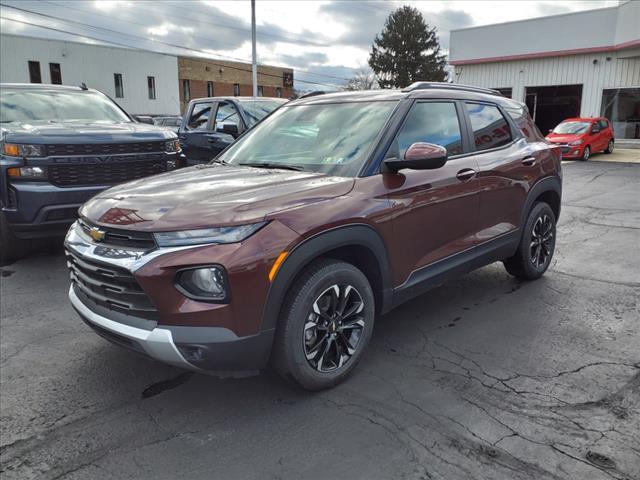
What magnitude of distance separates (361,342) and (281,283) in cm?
84

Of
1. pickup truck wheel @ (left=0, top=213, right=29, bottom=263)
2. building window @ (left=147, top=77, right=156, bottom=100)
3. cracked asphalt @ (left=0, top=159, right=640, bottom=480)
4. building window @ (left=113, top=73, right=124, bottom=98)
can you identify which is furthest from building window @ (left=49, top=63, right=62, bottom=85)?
cracked asphalt @ (left=0, top=159, right=640, bottom=480)

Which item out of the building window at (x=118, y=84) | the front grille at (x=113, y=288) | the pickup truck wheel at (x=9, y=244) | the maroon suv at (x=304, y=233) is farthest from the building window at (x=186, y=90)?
the front grille at (x=113, y=288)

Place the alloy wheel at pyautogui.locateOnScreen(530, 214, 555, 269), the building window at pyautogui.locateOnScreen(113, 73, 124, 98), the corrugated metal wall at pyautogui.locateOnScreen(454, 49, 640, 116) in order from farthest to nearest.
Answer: the building window at pyautogui.locateOnScreen(113, 73, 124, 98) < the corrugated metal wall at pyautogui.locateOnScreen(454, 49, 640, 116) < the alloy wheel at pyautogui.locateOnScreen(530, 214, 555, 269)

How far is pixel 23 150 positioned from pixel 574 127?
65.8ft

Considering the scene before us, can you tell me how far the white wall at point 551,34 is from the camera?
22.7 metres

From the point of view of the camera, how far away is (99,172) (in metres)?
5.57

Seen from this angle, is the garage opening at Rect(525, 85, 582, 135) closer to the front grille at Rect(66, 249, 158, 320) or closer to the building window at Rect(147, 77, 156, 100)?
the front grille at Rect(66, 249, 158, 320)

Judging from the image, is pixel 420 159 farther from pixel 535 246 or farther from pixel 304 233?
pixel 535 246

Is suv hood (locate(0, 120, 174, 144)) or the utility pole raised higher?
the utility pole

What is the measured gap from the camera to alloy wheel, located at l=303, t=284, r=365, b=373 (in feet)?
9.64

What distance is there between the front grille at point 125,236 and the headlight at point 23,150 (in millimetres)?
2934

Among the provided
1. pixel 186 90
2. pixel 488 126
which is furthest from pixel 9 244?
pixel 186 90

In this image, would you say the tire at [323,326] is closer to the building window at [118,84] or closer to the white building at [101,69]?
the white building at [101,69]

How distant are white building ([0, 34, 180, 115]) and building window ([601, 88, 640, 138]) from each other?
33.9 metres
